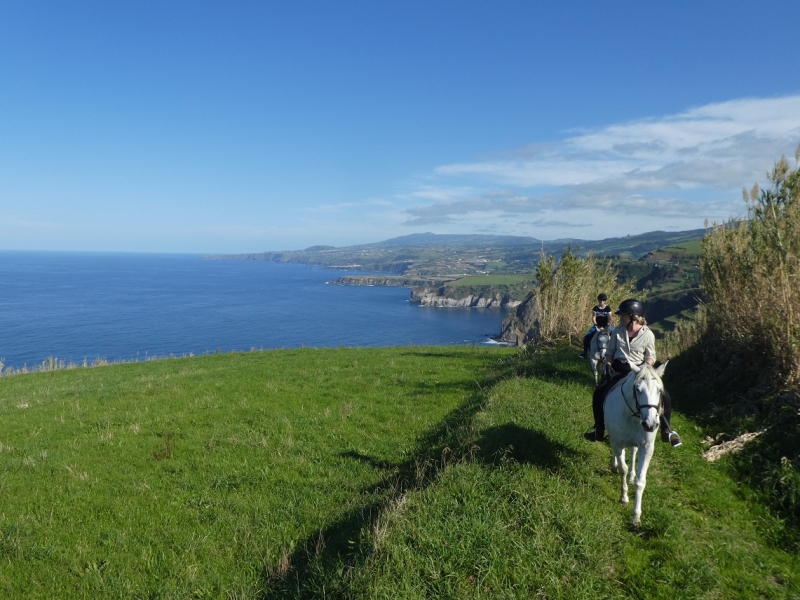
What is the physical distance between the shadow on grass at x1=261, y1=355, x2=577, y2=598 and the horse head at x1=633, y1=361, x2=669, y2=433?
2497mm

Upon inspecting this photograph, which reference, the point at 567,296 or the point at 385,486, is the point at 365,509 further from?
the point at 567,296

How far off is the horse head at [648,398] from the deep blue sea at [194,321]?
1712 inches

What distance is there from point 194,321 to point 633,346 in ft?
353

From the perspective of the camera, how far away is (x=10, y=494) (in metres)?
8.58

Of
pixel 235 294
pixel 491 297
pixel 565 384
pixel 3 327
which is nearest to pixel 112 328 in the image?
pixel 3 327

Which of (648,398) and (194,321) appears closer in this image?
(648,398)

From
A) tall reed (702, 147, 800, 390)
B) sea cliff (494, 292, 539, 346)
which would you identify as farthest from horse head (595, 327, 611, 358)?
sea cliff (494, 292, 539, 346)

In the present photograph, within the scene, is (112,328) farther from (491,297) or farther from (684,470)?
(491,297)

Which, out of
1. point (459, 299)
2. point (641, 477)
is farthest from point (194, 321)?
point (641, 477)

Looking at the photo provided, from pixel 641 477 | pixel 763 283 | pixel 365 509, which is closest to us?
pixel 641 477

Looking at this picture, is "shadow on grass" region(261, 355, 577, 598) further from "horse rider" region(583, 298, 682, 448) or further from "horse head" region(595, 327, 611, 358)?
"horse head" region(595, 327, 611, 358)

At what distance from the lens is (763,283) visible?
39.4 feet

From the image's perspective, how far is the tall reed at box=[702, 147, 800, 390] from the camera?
10.6 meters

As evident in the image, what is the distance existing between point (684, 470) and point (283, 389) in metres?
13.2
